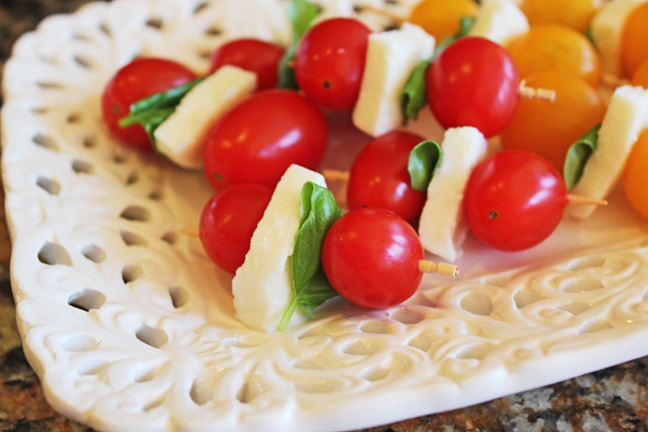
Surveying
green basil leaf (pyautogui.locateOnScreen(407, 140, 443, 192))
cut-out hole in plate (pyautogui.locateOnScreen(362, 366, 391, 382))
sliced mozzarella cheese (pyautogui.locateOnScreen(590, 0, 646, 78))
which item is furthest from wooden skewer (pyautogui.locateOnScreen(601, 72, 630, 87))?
cut-out hole in plate (pyautogui.locateOnScreen(362, 366, 391, 382))

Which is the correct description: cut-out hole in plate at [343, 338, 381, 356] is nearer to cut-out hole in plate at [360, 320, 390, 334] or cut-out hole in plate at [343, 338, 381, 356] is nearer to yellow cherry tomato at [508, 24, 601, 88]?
cut-out hole in plate at [360, 320, 390, 334]

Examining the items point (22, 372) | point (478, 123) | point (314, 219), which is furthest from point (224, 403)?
point (478, 123)

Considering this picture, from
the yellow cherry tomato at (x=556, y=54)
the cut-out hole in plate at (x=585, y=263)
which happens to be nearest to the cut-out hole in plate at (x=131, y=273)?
the cut-out hole in plate at (x=585, y=263)

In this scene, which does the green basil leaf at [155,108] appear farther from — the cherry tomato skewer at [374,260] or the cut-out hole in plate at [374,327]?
the cut-out hole in plate at [374,327]

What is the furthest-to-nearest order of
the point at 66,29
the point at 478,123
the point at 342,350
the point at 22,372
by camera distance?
the point at 66,29 → the point at 478,123 → the point at 22,372 → the point at 342,350

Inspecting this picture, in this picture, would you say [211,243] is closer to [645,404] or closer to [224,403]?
[224,403]

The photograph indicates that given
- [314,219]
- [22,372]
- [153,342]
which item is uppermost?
[314,219]
